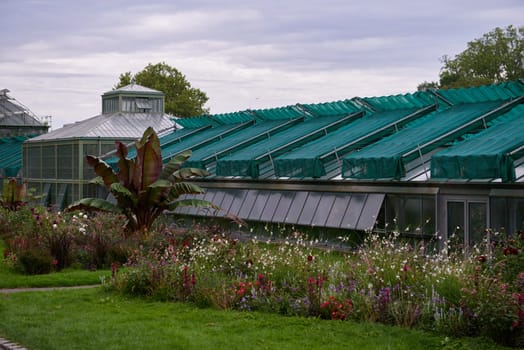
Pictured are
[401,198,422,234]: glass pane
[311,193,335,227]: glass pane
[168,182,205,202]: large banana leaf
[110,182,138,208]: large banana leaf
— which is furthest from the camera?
[311,193,335,227]: glass pane

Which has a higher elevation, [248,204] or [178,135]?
[178,135]

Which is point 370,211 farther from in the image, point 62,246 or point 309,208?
point 62,246

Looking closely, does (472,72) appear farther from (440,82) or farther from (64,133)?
(64,133)

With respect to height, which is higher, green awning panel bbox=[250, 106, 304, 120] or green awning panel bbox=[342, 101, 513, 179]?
green awning panel bbox=[250, 106, 304, 120]

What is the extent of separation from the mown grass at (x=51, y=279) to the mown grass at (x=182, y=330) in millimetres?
3810

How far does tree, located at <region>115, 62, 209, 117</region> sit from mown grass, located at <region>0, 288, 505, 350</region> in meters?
68.8

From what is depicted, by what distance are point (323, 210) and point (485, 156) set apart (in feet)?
24.1

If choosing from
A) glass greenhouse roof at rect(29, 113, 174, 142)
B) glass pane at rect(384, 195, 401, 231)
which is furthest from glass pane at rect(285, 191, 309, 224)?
glass greenhouse roof at rect(29, 113, 174, 142)

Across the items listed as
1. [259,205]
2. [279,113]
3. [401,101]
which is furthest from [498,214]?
[279,113]

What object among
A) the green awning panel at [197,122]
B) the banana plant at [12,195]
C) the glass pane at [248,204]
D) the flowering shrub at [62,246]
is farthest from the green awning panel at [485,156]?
the green awning panel at [197,122]

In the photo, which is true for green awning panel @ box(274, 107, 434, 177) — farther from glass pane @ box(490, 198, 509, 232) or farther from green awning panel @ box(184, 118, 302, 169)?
glass pane @ box(490, 198, 509, 232)

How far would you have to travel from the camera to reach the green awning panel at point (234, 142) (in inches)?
1431

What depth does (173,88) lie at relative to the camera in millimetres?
85688

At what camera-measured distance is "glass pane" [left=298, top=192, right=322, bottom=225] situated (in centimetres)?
2831
